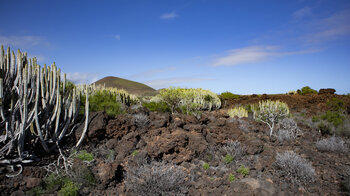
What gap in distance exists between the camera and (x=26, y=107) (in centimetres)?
369

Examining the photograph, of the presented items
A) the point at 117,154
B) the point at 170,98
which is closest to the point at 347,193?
the point at 117,154

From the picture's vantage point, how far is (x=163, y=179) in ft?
11.2

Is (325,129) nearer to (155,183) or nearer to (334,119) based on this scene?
(334,119)

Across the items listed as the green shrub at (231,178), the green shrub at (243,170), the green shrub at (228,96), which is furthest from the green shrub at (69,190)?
the green shrub at (228,96)

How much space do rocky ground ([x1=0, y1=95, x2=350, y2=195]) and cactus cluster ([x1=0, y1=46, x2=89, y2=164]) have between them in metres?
0.38

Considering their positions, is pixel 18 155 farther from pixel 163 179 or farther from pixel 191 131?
pixel 191 131

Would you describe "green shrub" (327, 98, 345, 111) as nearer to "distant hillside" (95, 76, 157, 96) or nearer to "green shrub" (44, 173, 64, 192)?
"green shrub" (44, 173, 64, 192)

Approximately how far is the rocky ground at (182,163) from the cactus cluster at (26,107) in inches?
15.0

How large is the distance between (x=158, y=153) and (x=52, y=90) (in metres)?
2.76

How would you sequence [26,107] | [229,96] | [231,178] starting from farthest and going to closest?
[229,96] < [231,178] < [26,107]

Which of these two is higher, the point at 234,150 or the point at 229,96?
the point at 229,96

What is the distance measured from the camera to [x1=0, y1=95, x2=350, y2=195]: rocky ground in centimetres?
351

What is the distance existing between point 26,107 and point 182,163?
11.0 feet

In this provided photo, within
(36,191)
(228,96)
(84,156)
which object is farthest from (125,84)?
(36,191)
